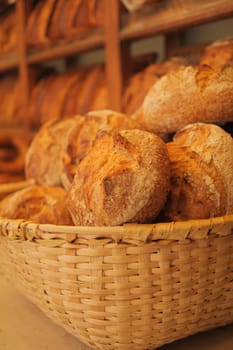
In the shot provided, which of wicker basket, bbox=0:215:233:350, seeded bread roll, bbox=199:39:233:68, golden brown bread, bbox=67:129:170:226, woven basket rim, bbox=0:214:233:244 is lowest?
wicker basket, bbox=0:215:233:350

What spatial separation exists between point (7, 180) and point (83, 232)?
65.5 inches

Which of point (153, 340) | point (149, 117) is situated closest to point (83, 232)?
point (153, 340)

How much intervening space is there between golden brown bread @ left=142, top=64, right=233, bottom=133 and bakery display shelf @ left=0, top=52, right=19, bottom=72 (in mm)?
1686

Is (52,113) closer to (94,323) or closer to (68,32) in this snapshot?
(68,32)

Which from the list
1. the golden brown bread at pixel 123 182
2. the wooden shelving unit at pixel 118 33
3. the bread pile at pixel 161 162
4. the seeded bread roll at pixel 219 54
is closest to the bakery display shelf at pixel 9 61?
the wooden shelving unit at pixel 118 33

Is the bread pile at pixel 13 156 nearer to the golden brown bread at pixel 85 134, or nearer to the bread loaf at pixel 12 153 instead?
the bread loaf at pixel 12 153

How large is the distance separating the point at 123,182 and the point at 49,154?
54 cm

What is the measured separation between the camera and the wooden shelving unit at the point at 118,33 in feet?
4.23

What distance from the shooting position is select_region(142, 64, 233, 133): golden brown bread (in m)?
0.91

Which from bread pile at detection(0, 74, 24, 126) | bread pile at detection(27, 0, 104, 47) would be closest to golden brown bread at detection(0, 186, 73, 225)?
bread pile at detection(27, 0, 104, 47)

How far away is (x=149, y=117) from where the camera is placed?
1005 mm

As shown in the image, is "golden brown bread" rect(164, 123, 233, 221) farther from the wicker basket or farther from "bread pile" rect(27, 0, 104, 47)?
"bread pile" rect(27, 0, 104, 47)

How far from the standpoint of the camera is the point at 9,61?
2553 mm

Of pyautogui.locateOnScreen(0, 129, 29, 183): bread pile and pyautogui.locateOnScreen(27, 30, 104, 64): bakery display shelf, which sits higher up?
pyautogui.locateOnScreen(27, 30, 104, 64): bakery display shelf
